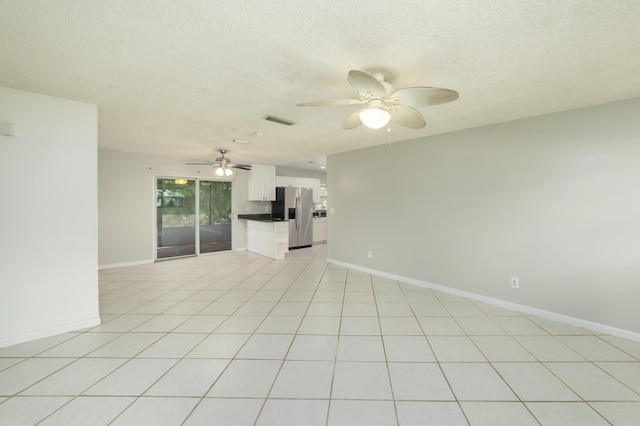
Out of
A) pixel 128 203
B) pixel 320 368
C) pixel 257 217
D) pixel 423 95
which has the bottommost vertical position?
pixel 320 368

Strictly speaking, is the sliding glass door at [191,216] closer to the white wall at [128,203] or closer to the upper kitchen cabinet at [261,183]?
the white wall at [128,203]

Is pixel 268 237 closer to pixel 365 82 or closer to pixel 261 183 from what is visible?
pixel 261 183

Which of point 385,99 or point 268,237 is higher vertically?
point 385,99

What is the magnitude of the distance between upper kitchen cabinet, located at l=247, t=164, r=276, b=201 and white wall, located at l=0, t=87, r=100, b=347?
13.8 ft

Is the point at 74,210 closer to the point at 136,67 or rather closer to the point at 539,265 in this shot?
the point at 136,67

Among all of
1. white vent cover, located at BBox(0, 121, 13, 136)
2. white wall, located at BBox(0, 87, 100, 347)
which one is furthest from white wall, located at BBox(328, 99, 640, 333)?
white vent cover, located at BBox(0, 121, 13, 136)

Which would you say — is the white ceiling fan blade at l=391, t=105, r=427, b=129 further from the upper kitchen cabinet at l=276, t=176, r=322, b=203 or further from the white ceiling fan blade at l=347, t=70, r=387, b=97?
the upper kitchen cabinet at l=276, t=176, r=322, b=203

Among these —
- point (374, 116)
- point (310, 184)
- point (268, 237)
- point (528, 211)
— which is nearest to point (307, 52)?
point (374, 116)

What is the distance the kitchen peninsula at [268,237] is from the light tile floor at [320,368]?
2.69m

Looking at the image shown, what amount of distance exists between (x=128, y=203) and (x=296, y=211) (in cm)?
A: 392

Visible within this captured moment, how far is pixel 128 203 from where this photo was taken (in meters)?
5.16

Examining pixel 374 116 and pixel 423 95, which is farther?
pixel 374 116

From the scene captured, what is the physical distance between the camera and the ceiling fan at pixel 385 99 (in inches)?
61.5

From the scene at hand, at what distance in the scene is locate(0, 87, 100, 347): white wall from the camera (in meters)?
2.25
